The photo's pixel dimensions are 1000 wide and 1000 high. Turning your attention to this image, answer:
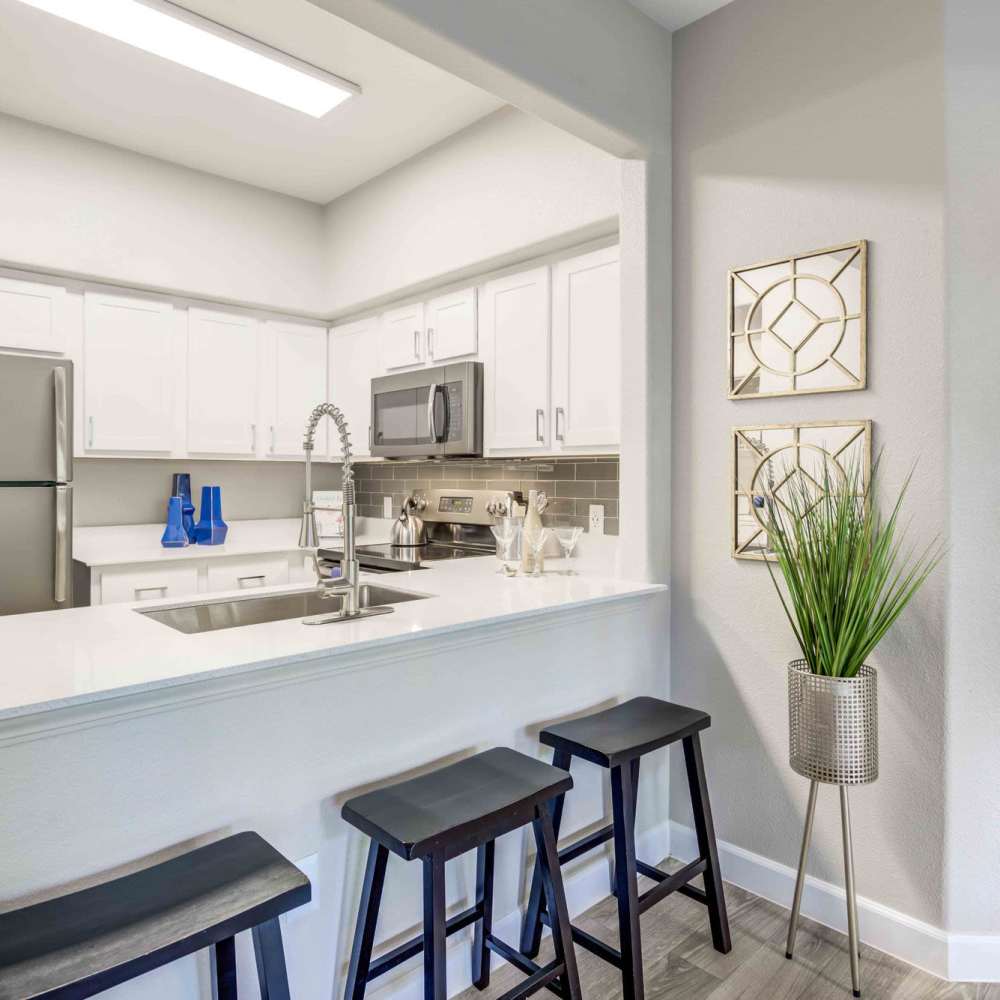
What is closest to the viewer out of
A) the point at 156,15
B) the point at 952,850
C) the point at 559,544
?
the point at 952,850

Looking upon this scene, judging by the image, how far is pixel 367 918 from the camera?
1.44m

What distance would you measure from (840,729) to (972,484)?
0.69 meters

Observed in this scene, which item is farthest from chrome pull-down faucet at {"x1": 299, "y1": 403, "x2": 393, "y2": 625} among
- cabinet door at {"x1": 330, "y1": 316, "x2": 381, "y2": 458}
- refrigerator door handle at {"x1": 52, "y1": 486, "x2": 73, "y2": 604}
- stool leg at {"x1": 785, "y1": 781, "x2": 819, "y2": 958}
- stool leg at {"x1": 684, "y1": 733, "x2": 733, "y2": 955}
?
cabinet door at {"x1": 330, "y1": 316, "x2": 381, "y2": 458}

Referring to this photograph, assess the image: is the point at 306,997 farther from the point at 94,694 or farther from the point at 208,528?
the point at 208,528

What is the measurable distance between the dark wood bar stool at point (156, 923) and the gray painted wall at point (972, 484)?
159cm

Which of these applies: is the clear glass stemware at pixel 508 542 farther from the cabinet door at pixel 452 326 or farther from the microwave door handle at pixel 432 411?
the cabinet door at pixel 452 326

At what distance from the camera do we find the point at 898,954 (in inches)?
72.8

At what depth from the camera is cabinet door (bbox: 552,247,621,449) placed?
259cm

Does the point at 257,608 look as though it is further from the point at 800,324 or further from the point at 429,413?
the point at 800,324

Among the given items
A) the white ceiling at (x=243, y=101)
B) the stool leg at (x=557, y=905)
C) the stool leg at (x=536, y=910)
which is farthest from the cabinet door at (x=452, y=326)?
the stool leg at (x=557, y=905)

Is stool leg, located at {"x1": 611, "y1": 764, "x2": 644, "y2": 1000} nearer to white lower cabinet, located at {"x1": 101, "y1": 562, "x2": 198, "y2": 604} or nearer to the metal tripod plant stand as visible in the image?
the metal tripod plant stand

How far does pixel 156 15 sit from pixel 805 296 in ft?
6.78

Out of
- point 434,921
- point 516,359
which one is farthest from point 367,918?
point 516,359

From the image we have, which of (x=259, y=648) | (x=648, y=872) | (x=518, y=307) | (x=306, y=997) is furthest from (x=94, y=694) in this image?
(x=518, y=307)
